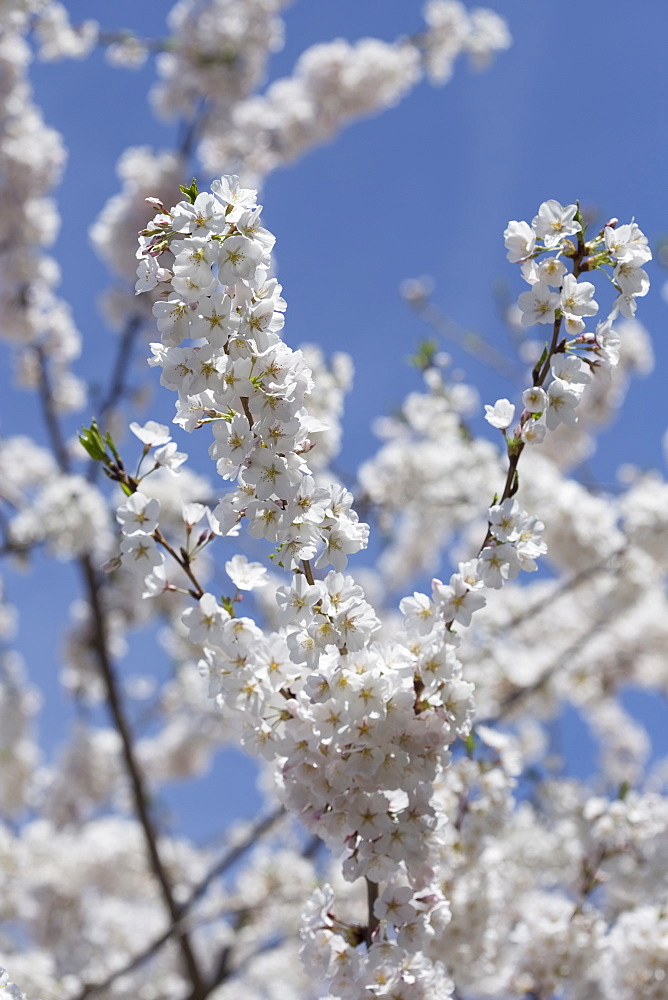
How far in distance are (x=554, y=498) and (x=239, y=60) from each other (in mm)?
5555

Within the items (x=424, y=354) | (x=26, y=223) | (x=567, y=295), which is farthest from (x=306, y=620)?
(x=26, y=223)

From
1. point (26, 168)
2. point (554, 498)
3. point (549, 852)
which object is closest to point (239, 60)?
point (26, 168)

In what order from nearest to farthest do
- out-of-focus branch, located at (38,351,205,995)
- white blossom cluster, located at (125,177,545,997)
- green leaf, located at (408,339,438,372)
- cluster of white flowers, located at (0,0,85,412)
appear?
white blossom cluster, located at (125,177,545,997) → green leaf, located at (408,339,438,372) → out-of-focus branch, located at (38,351,205,995) → cluster of white flowers, located at (0,0,85,412)

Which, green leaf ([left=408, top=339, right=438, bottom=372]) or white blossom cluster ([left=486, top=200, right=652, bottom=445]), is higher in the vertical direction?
green leaf ([left=408, top=339, right=438, bottom=372])

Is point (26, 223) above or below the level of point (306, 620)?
above

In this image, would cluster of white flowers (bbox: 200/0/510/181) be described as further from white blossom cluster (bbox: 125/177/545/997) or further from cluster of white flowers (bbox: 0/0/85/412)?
white blossom cluster (bbox: 125/177/545/997)

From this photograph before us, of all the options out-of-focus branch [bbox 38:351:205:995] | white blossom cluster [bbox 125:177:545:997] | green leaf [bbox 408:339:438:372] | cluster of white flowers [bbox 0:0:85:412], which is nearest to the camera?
white blossom cluster [bbox 125:177:545:997]

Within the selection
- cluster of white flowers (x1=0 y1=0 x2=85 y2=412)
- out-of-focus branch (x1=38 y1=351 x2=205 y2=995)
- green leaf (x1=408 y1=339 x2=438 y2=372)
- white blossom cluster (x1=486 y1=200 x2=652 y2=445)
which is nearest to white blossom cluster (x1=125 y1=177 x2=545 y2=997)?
white blossom cluster (x1=486 y1=200 x2=652 y2=445)

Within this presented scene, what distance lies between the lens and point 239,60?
313 inches

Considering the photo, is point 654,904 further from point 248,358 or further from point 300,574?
point 248,358

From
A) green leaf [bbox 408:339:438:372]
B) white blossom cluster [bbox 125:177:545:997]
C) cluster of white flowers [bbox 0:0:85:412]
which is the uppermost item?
cluster of white flowers [bbox 0:0:85:412]

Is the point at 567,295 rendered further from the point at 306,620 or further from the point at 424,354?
the point at 424,354

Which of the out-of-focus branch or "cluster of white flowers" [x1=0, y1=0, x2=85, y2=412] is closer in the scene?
the out-of-focus branch

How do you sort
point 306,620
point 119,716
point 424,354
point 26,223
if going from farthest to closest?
point 26,223 < point 119,716 < point 424,354 < point 306,620
